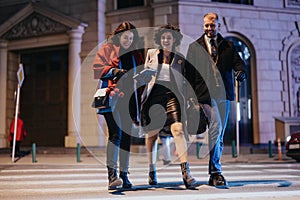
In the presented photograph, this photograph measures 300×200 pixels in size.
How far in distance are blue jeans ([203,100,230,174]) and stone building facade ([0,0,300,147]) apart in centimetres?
1070

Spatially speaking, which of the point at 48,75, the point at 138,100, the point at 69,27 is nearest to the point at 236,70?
the point at 138,100

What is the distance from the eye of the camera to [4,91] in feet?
60.1

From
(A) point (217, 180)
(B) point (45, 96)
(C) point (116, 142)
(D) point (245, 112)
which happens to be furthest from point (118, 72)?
(B) point (45, 96)

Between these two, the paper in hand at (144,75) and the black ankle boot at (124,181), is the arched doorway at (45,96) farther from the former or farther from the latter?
the paper in hand at (144,75)

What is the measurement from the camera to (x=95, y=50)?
1521cm

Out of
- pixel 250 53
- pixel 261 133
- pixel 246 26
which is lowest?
pixel 261 133

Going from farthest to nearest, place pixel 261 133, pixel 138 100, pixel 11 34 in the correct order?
pixel 11 34 < pixel 261 133 < pixel 138 100

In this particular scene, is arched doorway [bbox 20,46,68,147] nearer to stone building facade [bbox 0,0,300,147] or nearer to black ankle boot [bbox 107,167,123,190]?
stone building facade [bbox 0,0,300,147]

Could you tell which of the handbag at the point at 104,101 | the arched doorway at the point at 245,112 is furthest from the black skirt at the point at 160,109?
the arched doorway at the point at 245,112

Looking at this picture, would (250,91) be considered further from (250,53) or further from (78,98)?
(78,98)

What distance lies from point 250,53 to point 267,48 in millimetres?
740

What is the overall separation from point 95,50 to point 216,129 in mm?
11298

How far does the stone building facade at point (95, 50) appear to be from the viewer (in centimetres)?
1603

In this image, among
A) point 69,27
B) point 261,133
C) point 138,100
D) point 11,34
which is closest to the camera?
point 138,100
